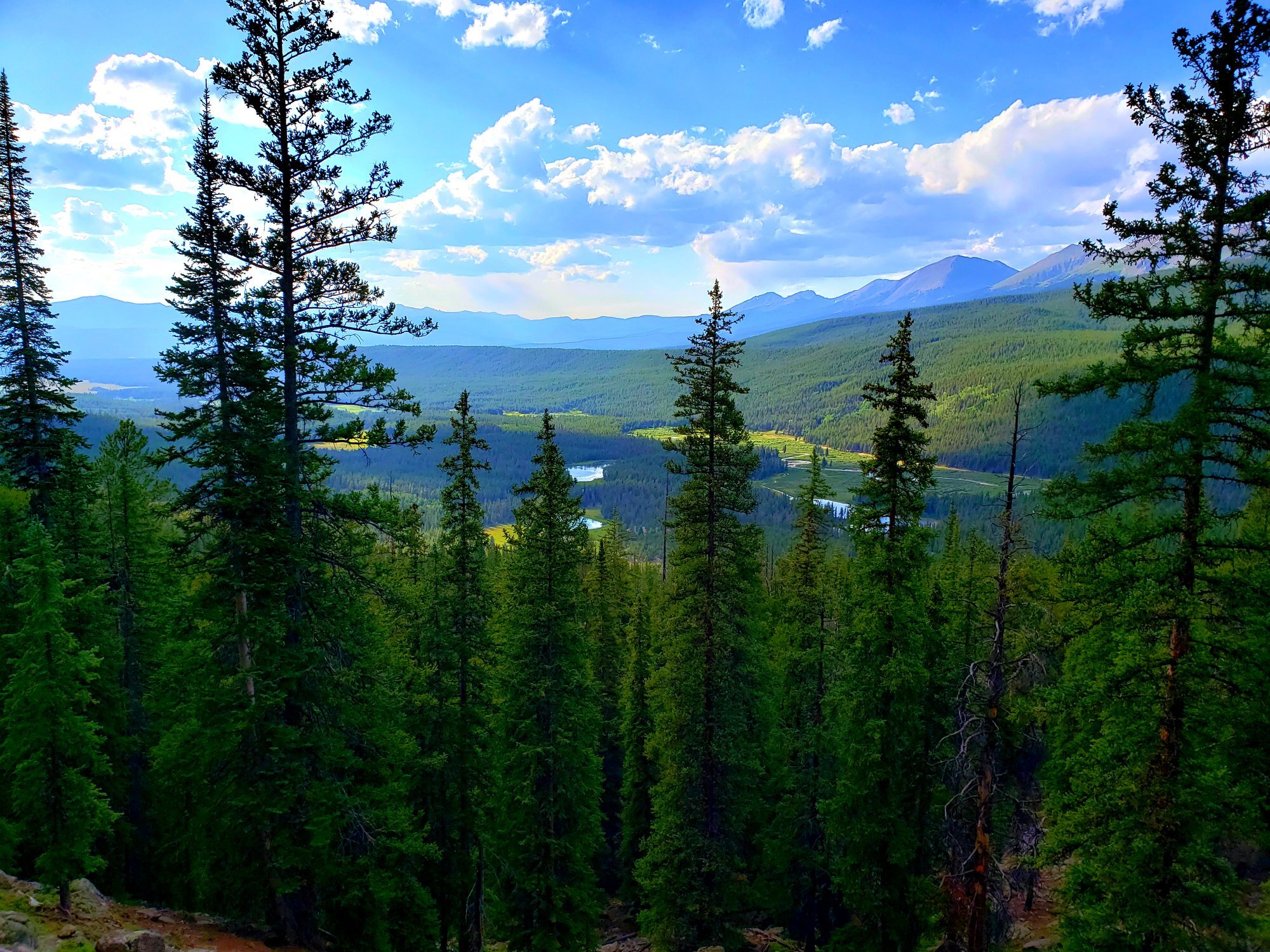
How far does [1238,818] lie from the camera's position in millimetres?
10664

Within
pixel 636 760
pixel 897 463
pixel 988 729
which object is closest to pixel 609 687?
pixel 636 760

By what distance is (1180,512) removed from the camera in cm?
1130

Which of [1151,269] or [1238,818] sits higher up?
[1151,269]

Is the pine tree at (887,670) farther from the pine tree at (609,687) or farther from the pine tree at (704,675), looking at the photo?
the pine tree at (609,687)

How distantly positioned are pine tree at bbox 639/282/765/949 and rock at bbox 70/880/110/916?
14.6 meters

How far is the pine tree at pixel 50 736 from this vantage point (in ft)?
50.0

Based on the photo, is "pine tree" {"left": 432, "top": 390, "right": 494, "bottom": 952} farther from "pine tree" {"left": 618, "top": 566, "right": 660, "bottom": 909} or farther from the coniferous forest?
"pine tree" {"left": 618, "top": 566, "right": 660, "bottom": 909}

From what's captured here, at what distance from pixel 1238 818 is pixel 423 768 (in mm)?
19715

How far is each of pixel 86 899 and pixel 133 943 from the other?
5726mm

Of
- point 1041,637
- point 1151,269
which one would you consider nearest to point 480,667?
point 1041,637

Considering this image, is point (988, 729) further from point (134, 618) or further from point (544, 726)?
point (134, 618)

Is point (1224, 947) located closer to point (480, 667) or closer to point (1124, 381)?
point (1124, 381)

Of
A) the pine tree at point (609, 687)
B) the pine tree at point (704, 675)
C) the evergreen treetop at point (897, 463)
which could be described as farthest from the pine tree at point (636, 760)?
the evergreen treetop at point (897, 463)

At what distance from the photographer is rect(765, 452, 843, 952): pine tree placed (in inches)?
905
